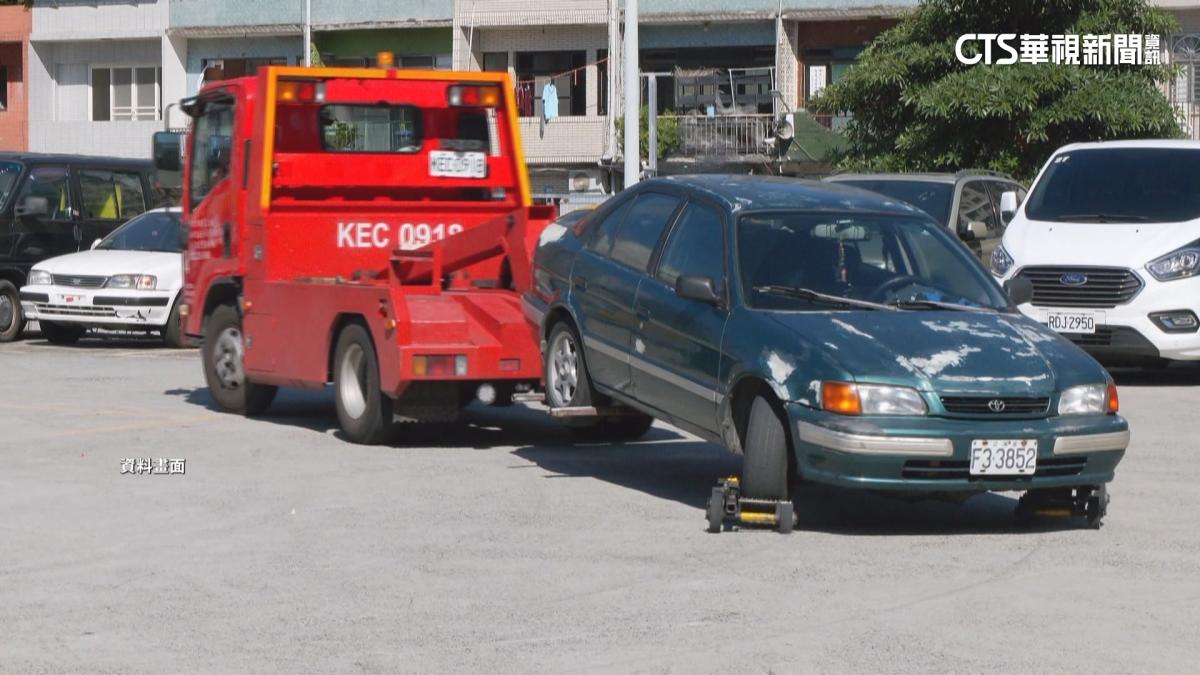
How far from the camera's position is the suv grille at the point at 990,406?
9.61m

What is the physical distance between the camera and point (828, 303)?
1049 centimetres

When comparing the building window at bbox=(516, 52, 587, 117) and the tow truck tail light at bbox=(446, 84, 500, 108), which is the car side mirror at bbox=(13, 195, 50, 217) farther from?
the building window at bbox=(516, 52, 587, 117)

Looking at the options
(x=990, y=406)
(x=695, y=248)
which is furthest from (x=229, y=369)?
(x=990, y=406)

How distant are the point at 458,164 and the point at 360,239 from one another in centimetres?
101

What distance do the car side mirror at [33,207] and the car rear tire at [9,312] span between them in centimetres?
83

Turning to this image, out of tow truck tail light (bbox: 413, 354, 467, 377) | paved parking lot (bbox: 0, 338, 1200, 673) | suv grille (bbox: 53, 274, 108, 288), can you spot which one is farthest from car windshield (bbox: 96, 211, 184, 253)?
tow truck tail light (bbox: 413, 354, 467, 377)

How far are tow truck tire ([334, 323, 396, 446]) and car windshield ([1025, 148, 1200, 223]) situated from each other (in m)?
7.53

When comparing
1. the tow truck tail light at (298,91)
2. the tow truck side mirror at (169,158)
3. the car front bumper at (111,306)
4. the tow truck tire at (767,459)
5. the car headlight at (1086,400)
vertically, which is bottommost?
the tow truck tire at (767,459)

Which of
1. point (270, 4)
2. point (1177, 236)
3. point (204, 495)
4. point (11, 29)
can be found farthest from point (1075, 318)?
point (11, 29)

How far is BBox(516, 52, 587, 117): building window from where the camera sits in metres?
44.8

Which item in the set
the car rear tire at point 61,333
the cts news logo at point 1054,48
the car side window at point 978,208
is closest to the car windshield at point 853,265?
the car side window at point 978,208

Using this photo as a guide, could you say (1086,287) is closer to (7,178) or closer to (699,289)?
(699,289)

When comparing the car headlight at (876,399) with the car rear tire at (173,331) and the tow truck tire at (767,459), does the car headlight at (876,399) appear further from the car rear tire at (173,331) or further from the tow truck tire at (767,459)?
the car rear tire at (173,331)

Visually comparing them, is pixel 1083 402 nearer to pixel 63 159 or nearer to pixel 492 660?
pixel 492 660
